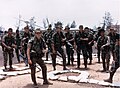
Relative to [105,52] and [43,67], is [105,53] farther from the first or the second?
[43,67]

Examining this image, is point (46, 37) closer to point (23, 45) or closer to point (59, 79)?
point (23, 45)

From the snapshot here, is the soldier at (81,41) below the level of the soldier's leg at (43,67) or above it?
above

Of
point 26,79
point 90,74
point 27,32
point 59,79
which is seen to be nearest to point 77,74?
point 90,74

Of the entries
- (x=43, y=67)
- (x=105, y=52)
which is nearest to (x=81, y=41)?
(x=105, y=52)

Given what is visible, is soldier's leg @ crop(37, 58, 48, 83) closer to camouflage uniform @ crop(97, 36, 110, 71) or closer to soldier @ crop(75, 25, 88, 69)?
camouflage uniform @ crop(97, 36, 110, 71)

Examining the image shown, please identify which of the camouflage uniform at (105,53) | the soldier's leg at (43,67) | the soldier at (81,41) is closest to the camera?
the soldier's leg at (43,67)

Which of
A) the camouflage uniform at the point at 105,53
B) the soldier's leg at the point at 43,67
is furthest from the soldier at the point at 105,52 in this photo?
the soldier's leg at the point at 43,67

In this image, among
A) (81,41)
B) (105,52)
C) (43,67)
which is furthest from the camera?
(81,41)

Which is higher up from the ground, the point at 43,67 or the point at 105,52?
the point at 105,52

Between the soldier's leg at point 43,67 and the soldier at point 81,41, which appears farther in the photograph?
the soldier at point 81,41

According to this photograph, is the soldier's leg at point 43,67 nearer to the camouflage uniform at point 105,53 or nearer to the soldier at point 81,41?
the camouflage uniform at point 105,53

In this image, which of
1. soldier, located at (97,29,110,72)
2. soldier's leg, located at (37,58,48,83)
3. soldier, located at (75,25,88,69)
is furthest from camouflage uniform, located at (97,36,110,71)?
soldier's leg, located at (37,58,48,83)

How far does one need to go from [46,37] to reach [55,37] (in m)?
2.75

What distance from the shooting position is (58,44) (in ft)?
37.6
